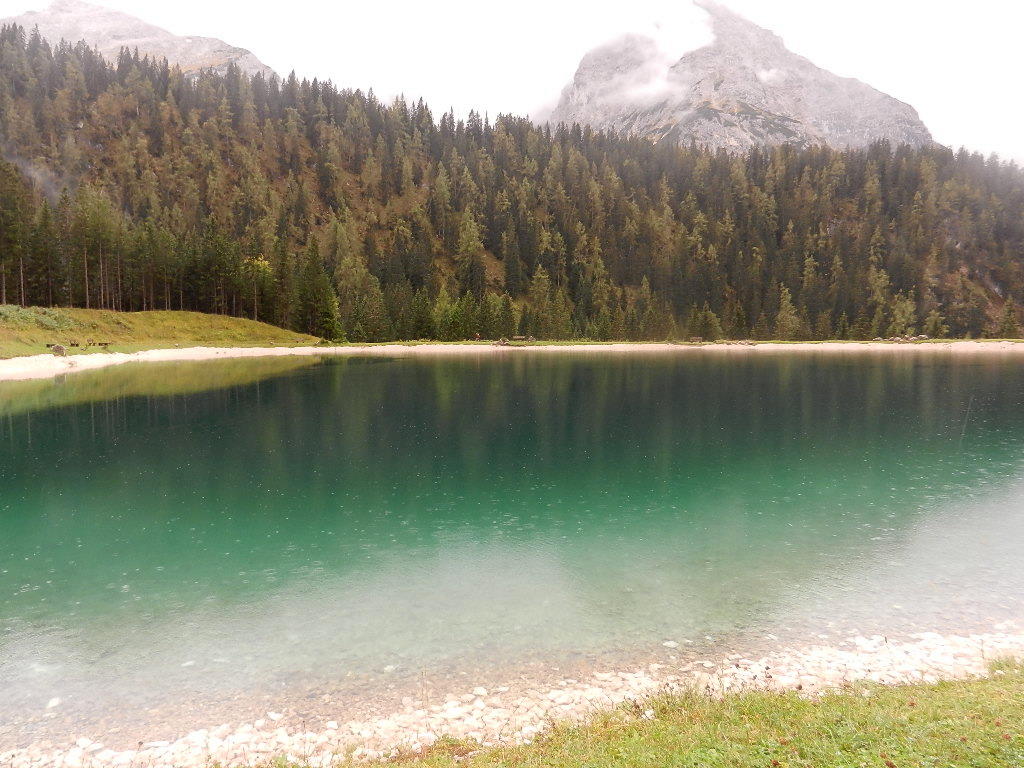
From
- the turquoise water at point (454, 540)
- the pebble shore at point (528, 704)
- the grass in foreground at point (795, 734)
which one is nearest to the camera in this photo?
the grass in foreground at point (795, 734)

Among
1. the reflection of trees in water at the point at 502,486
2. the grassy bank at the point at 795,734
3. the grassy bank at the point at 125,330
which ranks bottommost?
the reflection of trees in water at the point at 502,486

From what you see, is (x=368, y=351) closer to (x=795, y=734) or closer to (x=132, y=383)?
(x=132, y=383)

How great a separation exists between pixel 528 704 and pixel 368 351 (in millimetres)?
141229

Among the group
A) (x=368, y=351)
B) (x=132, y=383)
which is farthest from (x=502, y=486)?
(x=368, y=351)

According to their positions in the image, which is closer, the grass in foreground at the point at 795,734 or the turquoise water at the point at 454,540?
the grass in foreground at the point at 795,734

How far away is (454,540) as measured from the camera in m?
22.7

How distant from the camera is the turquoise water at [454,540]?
14906 mm

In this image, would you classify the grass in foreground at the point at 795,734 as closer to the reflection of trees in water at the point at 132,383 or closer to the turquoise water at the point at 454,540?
the turquoise water at the point at 454,540

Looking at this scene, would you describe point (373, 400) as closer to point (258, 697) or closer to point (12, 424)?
point (12, 424)

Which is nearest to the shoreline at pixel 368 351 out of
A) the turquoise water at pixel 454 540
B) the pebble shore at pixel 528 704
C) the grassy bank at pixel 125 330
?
the grassy bank at pixel 125 330

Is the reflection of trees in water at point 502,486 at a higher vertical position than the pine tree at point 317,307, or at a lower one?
lower

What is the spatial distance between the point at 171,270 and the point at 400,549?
151m

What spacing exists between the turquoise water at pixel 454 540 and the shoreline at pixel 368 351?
41.8 m

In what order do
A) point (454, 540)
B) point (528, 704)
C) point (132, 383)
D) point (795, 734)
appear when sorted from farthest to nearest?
point (132, 383)
point (454, 540)
point (528, 704)
point (795, 734)
